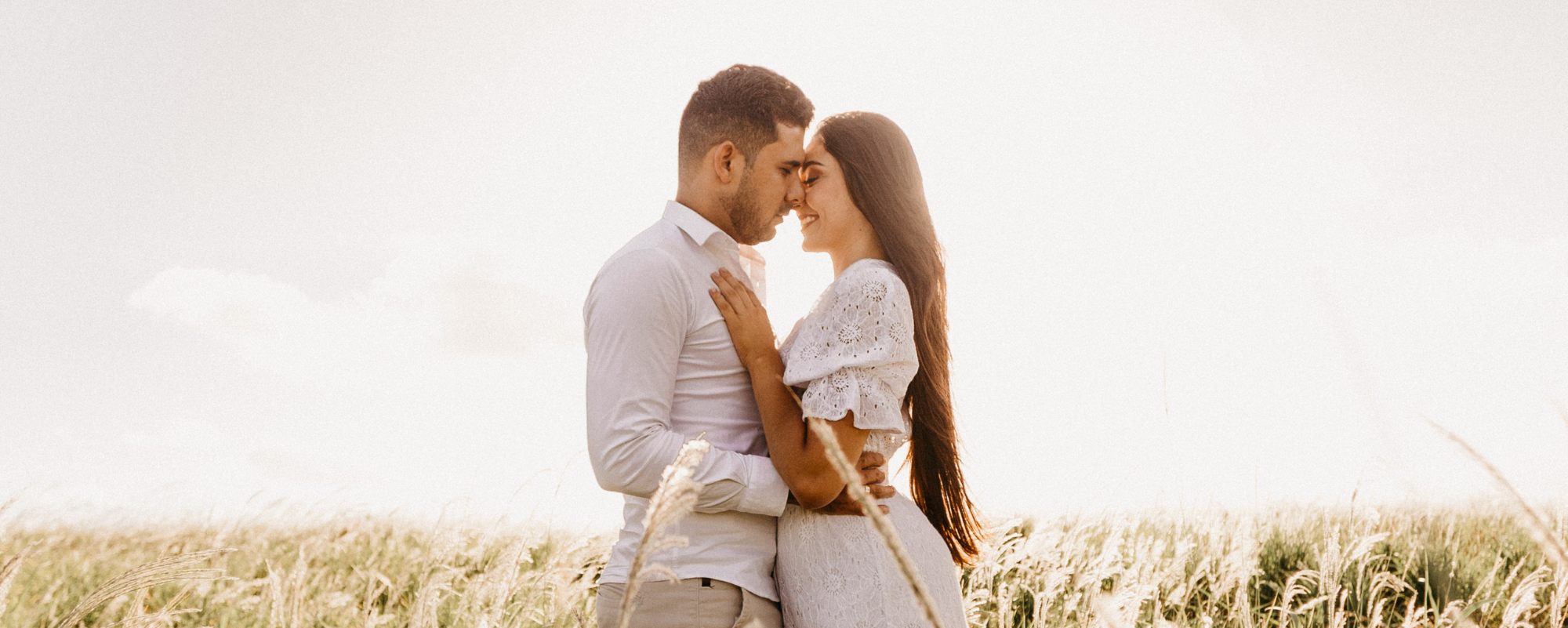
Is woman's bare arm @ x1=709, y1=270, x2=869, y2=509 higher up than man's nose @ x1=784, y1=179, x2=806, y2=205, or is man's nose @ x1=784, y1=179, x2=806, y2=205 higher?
man's nose @ x1=784, y1=179, x2=806, y2=205

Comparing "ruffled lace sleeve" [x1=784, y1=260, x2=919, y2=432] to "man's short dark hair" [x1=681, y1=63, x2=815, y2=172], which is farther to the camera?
"man's short dark hair" [x1=681, y1=63, x2=815, y2=172]

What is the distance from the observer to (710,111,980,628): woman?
279cm

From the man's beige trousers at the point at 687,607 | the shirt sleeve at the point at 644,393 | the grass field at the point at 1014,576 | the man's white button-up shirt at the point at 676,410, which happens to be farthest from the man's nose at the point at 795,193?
the grass field at the point at 1014,576

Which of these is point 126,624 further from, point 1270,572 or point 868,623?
point 1270,572

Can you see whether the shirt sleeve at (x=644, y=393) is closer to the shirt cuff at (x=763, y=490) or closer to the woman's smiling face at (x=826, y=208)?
the shirt cuff at (x=763, y=490)

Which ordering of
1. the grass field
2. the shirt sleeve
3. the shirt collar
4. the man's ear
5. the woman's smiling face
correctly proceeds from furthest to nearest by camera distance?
the grass field, the woman's smiling face, the man's ear, the shirt collar, the shirt sleeve

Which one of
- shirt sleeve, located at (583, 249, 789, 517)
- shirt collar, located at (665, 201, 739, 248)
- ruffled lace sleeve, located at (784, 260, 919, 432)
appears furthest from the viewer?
shirt collar, located at (665, 201, 739, 248)

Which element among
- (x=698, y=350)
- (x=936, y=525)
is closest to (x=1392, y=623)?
(x=936, y=525)

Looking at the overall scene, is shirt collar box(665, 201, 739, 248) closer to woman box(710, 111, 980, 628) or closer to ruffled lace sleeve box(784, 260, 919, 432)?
woman box(710, 111, 980, 628)

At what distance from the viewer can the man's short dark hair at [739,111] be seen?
343 centimetres

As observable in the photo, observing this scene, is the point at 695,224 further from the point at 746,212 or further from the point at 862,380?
the point at 862,380

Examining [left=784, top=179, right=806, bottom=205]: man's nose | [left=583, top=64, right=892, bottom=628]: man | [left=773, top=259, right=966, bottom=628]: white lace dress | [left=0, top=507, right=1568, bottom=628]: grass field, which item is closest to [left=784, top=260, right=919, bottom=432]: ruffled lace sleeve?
[left=773, top=259, right=966, bottom=628]: white lace dress

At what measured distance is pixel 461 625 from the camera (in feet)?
15.5

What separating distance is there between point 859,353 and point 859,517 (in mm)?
513
